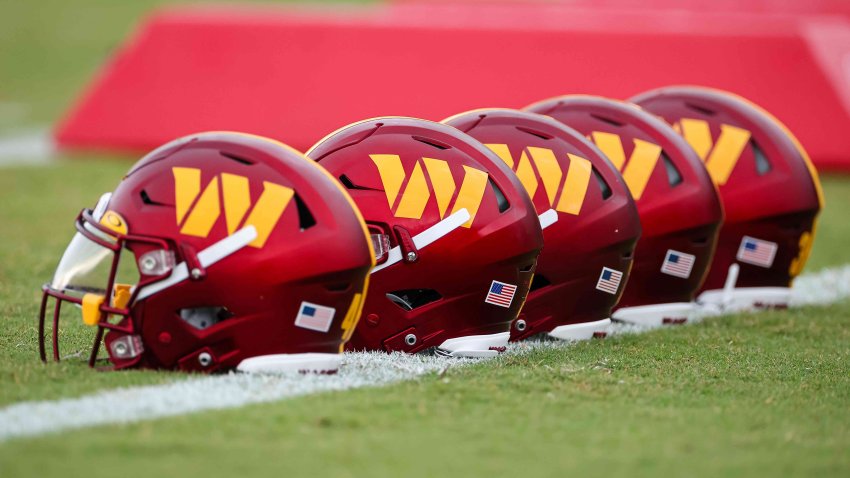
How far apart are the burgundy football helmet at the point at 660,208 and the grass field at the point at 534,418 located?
0.20m

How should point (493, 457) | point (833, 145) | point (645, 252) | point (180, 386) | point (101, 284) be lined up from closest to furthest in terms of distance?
point (493, 457) → point (180, 386) → point (101, 284) → point (645, 252) → point (833, 145)

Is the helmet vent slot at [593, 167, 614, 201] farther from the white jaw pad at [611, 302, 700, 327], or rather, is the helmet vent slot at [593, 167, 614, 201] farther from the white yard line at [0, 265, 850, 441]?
the white yard line at [0, 265, 850, 441]

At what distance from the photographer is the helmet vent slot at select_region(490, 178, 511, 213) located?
502cm

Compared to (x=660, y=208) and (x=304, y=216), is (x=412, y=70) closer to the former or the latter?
(x=660, y=208)

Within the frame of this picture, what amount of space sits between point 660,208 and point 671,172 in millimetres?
197

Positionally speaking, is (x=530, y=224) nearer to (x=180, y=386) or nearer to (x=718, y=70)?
(x=180, y=386)

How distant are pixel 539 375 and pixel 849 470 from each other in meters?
1.34

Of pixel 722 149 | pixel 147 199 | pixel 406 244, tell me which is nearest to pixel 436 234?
pixel 406 244

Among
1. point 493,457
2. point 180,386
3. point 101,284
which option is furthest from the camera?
point 101,284

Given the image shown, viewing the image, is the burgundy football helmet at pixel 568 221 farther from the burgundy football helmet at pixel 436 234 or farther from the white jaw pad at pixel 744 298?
the white jaw pad at pixel 744 298

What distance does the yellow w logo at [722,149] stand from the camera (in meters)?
6.48

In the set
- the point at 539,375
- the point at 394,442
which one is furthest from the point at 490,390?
the point at 394,442

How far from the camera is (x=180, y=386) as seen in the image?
4.36 m

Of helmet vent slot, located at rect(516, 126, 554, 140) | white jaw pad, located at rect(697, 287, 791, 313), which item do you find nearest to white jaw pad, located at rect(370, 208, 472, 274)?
helmet vent slot, located at rect(516, 126, 554, 140)
